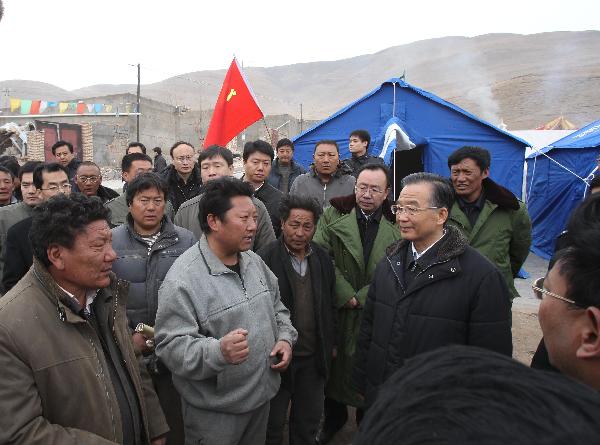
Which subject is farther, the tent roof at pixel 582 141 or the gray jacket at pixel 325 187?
the tent roof at pixel 582 141

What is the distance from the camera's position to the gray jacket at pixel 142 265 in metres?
2.64

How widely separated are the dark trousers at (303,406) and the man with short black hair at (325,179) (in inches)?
82.6

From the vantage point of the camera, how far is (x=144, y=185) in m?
2.96

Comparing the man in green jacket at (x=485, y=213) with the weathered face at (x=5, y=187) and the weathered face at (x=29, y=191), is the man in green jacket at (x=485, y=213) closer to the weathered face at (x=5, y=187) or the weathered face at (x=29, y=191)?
the weathered face at (x=29, y=191)

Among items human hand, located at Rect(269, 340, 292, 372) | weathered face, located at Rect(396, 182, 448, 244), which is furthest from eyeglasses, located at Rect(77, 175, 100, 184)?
weathered face, located at Rect(396, 182, 448, 244)

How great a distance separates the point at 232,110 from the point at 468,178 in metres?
3.29

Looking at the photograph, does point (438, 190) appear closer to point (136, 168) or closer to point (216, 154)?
point (216, 154)

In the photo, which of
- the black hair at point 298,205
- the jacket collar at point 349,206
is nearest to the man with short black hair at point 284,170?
the jacket collar at point 349,206

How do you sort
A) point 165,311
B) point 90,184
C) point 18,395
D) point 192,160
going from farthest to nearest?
point 192,160
point 90,184
point 165,311
point 18,395

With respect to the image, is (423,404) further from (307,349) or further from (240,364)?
(307,349)

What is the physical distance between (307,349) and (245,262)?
2.83 feet

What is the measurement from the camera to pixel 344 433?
3506 millimetres

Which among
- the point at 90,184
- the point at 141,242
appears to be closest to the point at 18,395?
the point at 141,242

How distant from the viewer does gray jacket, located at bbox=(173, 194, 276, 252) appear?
337 centimetres
